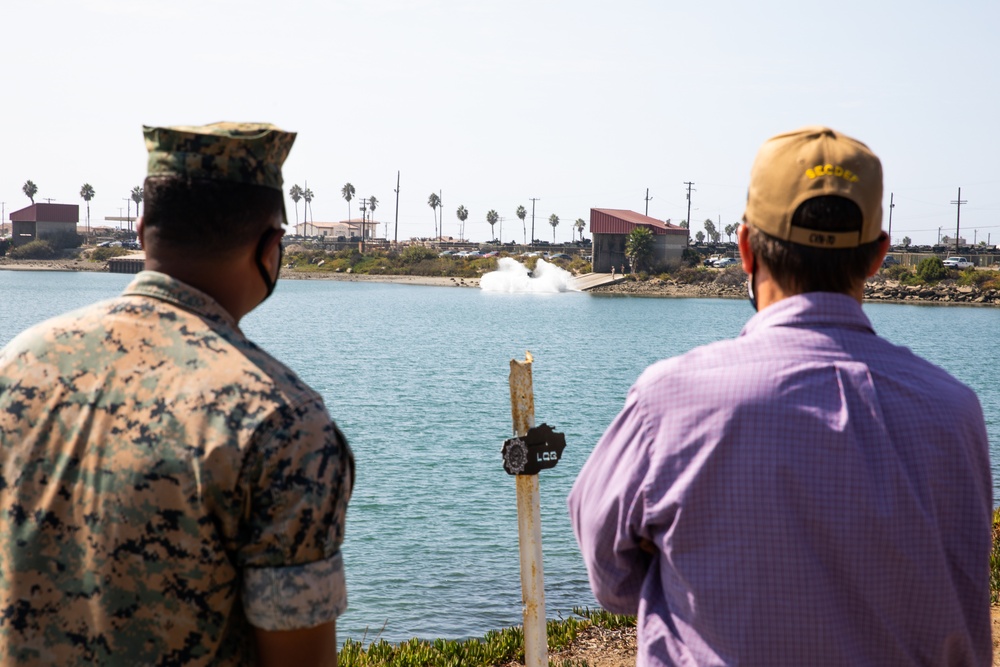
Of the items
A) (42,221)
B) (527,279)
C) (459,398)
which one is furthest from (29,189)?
(459,398)

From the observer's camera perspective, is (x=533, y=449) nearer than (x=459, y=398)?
Yes

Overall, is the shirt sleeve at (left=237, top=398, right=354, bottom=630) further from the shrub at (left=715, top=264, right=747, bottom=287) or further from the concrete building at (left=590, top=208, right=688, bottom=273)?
the concrete building at (left=590, top=208, right=688, bottom=273)

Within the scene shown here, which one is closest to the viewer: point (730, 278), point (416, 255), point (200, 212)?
point (200, 212)

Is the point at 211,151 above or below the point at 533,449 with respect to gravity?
above

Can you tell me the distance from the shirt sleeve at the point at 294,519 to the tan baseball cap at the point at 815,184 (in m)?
1.15

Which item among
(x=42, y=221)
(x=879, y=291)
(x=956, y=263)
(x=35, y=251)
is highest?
(x=42, y=221)

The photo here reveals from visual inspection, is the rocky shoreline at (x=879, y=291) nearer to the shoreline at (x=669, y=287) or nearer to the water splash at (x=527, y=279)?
the shoreline at (x=669, y=287)

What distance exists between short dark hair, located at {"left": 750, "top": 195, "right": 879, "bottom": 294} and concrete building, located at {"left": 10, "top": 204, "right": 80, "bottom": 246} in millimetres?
173845

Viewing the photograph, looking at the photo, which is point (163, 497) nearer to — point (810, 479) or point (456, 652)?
point (810, 479)

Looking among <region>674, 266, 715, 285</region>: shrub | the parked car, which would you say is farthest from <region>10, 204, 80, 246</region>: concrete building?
the parked car

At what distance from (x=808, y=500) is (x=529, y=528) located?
324cm

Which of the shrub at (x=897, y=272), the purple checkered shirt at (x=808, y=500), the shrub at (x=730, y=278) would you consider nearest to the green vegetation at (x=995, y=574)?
the purple checkered shirt at (x=808, y=500)

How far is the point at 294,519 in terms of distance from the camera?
216 cm

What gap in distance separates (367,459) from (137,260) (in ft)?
403
